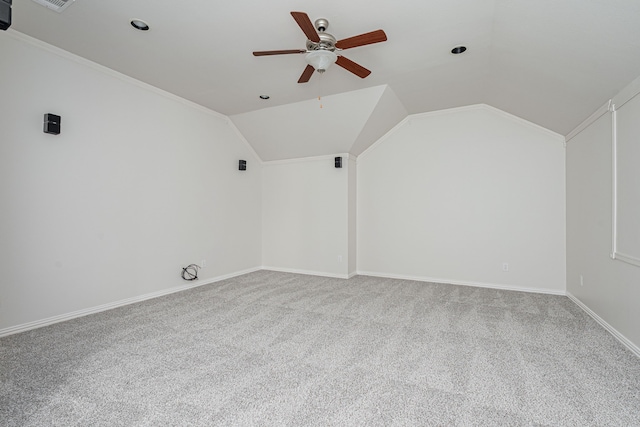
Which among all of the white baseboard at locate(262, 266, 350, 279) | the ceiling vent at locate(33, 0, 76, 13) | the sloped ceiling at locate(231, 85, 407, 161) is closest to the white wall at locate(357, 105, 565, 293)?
the white baseboard at locate(262, 266, 350, 279)

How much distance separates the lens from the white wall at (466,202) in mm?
4352

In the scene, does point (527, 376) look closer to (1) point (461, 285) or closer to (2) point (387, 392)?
(2) point (387, 392)

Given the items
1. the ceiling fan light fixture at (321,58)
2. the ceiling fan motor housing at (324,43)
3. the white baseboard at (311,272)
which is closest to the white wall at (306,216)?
the white baseboard at (311,272)

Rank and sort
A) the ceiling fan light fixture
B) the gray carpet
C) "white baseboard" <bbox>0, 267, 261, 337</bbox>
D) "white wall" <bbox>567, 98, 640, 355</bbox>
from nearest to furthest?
the gray carpet, the ceiling fan light fixture, "white wall" <bbox>567, 98, 640, 355</bbox>, "white baseboard" <bbox>0, 267, 261, 337</bbox>

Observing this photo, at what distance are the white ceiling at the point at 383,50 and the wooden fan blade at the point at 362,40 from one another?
327mm

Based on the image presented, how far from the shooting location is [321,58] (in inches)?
102

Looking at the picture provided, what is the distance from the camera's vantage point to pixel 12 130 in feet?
9.42

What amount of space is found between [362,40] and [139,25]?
2038 mm

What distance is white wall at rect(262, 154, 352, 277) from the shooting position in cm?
544

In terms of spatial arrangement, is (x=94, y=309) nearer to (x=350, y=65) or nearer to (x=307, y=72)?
(x=307, y=72)

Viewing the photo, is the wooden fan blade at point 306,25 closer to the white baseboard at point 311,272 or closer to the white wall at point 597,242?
the white wall at point 597,242

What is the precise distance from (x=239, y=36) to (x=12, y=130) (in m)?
2.32

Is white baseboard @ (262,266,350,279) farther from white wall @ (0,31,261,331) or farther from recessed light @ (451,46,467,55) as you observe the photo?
recessed light @ (451,46,467,55)

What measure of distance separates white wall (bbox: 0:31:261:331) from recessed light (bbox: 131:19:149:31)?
1106 mm
